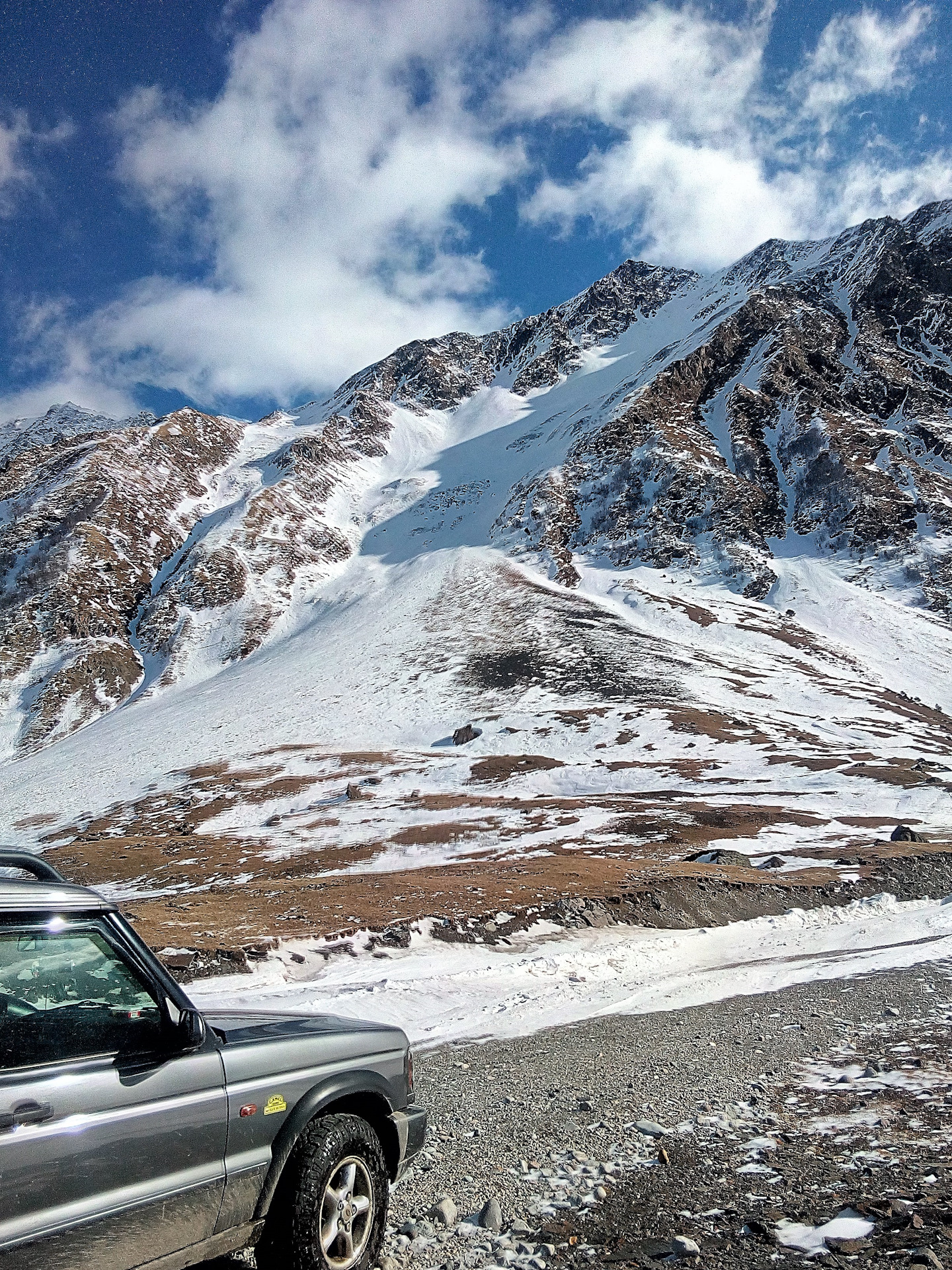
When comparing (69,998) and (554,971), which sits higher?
(69,998)

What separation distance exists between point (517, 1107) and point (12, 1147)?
234 inches

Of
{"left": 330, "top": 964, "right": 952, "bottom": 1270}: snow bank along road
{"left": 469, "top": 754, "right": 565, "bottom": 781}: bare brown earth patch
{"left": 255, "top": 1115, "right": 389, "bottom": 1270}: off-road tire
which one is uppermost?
{"left": 255, "top": 1115, "right": 389, "bottom": 1270}: off-road tire

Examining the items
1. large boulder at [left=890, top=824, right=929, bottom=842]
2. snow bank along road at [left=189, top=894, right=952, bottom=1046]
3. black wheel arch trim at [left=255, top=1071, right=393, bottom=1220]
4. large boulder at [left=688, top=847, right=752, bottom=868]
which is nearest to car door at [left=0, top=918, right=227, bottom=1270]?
black wheel arch trim at [left=255, top=1071, right=393, bottom=1220]

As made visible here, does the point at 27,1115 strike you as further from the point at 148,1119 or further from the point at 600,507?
the point at 600,507

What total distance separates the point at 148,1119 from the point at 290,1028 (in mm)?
1339

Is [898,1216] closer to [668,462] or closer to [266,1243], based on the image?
[266,1243]

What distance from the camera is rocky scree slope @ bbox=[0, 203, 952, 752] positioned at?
428ft

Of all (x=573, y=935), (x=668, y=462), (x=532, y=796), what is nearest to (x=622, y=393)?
(x=668, y=462)

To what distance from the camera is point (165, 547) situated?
16662 cm

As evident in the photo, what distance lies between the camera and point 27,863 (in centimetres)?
397

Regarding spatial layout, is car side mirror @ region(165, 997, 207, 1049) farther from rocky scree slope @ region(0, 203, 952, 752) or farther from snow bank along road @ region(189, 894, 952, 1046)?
rocky scree slope @ region(0, 203, 952, 752)

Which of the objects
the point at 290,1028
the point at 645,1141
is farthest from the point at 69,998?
the point at 645,1141

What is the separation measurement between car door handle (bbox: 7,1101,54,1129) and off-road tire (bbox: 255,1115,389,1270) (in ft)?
5.42

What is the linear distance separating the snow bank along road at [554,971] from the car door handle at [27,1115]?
8558 mm
